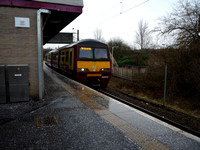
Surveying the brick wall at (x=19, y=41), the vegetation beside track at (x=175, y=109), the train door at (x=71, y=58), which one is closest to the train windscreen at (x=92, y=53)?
the train door at (x=71, y=58)

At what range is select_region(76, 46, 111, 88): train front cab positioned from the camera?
34.0ft

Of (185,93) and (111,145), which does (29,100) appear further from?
(185,93)

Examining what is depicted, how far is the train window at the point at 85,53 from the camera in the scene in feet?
34.0

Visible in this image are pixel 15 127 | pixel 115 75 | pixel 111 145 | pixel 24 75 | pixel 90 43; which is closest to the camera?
pixel 111 145

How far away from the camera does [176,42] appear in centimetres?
1154

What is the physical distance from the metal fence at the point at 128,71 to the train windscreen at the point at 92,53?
4.71 m

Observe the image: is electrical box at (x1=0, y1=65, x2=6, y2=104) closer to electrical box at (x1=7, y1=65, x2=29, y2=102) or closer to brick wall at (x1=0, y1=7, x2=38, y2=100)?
electrical box at (x1=7, y1=65, x2=29, y2=102)

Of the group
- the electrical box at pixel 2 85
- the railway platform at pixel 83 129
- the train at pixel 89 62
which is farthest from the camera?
the train at pixel 89 62

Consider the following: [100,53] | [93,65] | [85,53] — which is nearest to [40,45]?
[85,53]

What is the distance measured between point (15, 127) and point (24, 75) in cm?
216

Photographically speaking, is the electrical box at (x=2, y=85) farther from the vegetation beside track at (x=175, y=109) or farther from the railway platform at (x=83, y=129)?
the vegetation beside track at (x=175, y=109)

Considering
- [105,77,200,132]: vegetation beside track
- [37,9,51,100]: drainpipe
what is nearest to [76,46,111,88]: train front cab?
[105,77,200,132]: vegetation beside track

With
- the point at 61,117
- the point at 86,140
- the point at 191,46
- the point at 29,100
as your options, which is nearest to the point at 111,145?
the point at 86,140

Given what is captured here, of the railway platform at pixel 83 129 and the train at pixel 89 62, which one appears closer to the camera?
the railway platform at pixel 83 129
